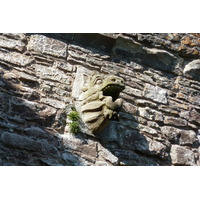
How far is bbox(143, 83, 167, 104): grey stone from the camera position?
4.57 m

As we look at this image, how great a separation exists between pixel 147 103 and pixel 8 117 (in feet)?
5.09

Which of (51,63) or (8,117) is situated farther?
(51,63)

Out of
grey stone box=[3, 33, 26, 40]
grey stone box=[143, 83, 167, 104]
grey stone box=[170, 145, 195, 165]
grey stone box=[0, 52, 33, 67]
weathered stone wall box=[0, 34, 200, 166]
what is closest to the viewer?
weathered stone wall box=[0, 34, 200, 166]

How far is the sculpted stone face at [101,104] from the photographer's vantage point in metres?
3.85

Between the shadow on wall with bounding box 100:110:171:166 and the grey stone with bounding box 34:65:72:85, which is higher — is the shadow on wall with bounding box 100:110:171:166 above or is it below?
below

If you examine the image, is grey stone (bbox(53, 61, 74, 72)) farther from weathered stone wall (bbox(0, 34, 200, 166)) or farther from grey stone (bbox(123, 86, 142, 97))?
grey stone (bbox(123, 86, 142, 97))

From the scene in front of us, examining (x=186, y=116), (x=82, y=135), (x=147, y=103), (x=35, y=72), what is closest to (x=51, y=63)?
(x=35, y=72)

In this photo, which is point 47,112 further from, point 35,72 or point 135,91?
point 135,91

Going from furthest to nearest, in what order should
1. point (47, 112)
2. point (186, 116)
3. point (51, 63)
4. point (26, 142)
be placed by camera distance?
point (186, 116) → point (51, 63) → point (47, 112) → point (26, 142)

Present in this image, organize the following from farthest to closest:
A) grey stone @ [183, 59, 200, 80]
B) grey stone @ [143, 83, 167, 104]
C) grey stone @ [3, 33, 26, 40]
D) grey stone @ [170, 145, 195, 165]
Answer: grey stone @ [183, 59, 200, 80]
grey stone @ [143, 83, 167, 104]
grey stone @ [170, 145, 195, 165]
grey stone @ [3, 33, 26, 40]

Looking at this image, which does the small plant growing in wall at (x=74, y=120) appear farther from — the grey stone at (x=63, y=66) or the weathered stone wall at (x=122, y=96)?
the grey stone at (x=63, y=66)

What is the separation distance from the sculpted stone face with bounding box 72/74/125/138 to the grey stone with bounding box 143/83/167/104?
2.10ft

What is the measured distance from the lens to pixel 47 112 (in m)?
3.95

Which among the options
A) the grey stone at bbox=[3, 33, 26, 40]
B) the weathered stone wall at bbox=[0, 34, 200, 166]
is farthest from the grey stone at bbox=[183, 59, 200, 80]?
the grey stone at bbox=[3, 33, 26, 40]
